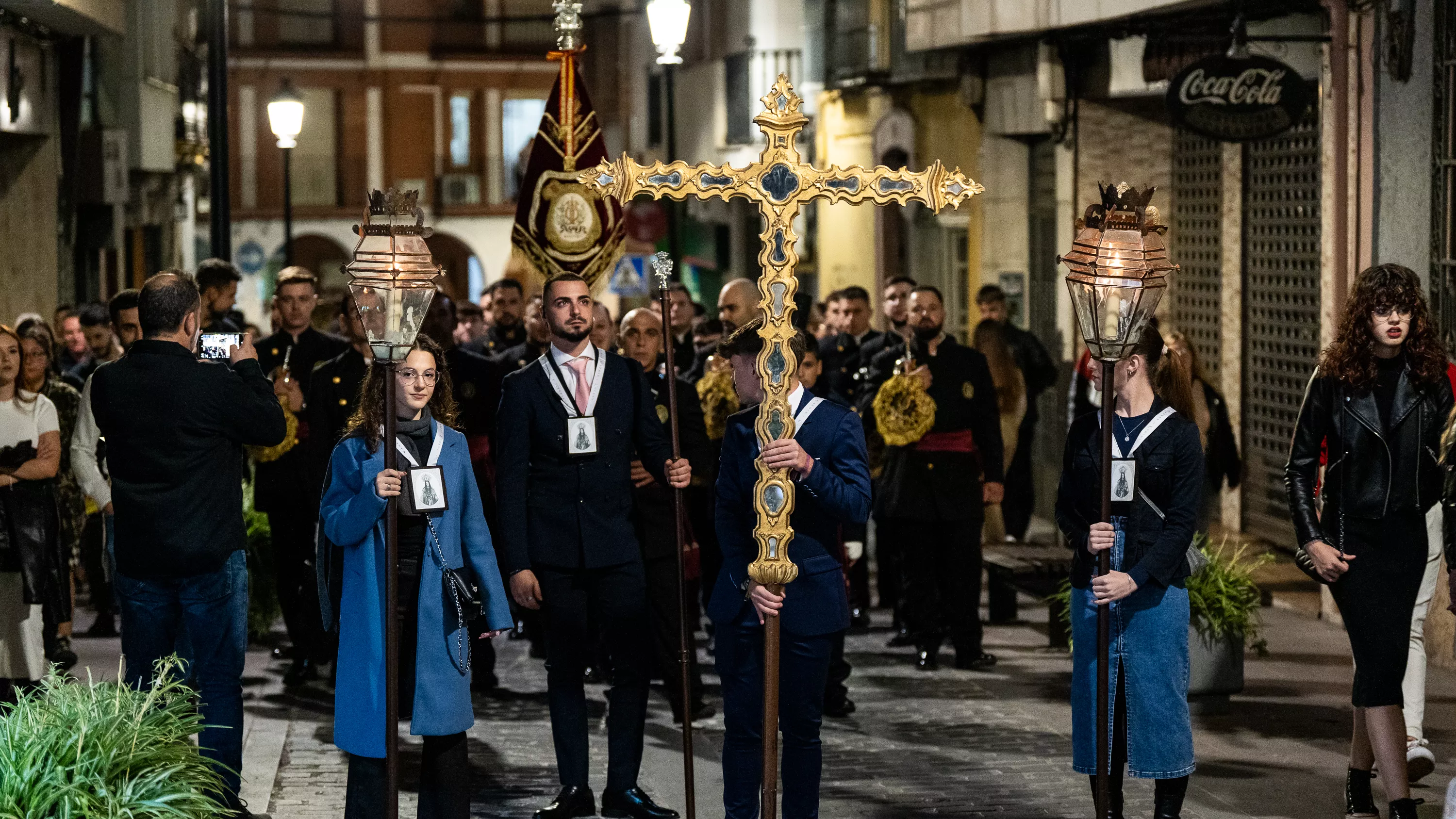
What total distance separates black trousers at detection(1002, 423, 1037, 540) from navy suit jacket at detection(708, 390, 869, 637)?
8.91 m

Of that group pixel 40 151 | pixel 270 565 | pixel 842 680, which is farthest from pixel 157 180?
pixel 842 680

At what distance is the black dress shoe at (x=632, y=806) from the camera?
27.9 ft

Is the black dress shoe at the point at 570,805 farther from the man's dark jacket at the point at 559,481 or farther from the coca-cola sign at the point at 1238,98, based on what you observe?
the coca-cola sign at the point at 1238,98

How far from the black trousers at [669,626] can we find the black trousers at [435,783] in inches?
64.9

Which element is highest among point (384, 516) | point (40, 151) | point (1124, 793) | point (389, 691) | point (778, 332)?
point (40, 151)

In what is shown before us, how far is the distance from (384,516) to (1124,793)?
3.73m

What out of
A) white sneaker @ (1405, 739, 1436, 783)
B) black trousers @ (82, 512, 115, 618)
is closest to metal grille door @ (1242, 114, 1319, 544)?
→ white sneaker @ (1405, 739, 1436, 783)

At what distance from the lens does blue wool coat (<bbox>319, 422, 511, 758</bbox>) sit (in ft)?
23.2

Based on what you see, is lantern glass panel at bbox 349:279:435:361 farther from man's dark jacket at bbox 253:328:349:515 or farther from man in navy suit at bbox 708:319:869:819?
man's dark jacket at bbox 253:328:349:515

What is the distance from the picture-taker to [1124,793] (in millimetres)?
9008

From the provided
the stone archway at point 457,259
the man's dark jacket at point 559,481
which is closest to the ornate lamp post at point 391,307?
the man's dark jacket at point 559,481

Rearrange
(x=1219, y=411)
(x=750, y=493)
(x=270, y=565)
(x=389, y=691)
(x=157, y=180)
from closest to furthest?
(x=389, y=691) < (x=750, y=493) < (x=270, y=565) < (x=1219, y=411) < (x=157, y=180)

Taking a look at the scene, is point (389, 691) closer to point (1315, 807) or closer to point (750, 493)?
point (750, 493)

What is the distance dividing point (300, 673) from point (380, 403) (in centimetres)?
464
